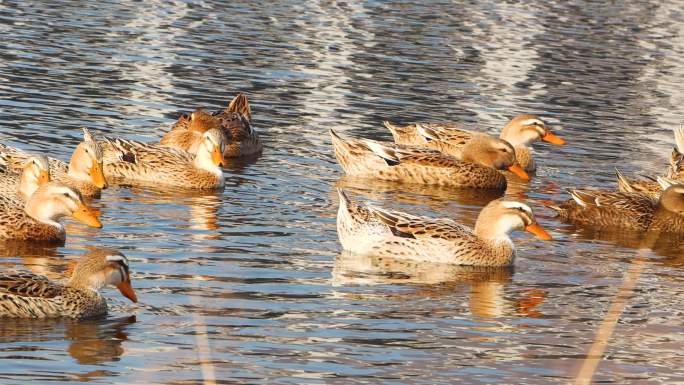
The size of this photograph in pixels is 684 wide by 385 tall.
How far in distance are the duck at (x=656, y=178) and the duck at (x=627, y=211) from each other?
102 centimetres

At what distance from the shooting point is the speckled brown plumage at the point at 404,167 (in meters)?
20.6

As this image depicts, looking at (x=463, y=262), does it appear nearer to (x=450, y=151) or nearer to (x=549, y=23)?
(x=450, y=151)

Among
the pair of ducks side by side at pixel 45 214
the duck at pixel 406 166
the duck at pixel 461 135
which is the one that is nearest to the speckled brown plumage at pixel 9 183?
the pair of ducks side by side at pixel 45 214

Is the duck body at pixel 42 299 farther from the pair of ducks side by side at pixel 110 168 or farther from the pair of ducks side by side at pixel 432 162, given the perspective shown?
the pair of ducks side by side at pixel 432 162

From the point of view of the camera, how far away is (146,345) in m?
11.7

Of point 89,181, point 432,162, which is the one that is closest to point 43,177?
point 89,181

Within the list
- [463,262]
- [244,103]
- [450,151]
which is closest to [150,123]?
[244,103]

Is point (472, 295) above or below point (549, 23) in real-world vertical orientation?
above

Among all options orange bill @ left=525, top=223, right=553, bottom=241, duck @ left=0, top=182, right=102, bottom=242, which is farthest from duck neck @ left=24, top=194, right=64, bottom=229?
orange bill @ left=525, top=223, right=553, bottom=241

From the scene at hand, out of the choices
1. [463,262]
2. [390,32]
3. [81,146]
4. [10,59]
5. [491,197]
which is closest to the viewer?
[463,262]

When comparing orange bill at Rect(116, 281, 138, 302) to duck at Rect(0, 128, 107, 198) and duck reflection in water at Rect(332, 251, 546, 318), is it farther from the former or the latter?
duck at Rect(0, 128, 107, 198)

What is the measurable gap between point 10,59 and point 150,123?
5.68 meters

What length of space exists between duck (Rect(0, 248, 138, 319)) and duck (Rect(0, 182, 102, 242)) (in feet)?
8.23

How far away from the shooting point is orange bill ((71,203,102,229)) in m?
15.4
